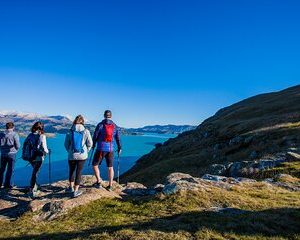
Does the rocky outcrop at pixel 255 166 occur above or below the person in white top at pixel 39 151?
below

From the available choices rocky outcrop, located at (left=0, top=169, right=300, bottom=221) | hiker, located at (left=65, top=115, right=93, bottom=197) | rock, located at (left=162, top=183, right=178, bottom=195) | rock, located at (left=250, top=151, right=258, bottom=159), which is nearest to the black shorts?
hiker, located at (left=65, top=115, right=93, bottom=197)

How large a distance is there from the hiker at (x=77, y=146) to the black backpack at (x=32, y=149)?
2771mm

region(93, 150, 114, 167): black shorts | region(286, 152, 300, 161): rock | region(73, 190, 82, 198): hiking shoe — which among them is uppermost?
region(93, 150, 114, 167): black shorts

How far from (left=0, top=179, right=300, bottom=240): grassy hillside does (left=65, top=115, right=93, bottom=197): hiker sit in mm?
2394

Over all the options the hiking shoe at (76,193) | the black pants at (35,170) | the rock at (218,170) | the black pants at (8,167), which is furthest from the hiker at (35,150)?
the rock at (218,170)

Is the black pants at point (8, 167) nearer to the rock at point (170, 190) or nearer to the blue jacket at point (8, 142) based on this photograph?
the blue jacket at point (8, 142)

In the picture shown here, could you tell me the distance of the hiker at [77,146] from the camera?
1781cm

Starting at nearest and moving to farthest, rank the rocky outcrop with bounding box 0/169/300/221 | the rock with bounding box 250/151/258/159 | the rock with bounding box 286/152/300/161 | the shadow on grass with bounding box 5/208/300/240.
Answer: the shadow on grass with bounding box 5/208/300/240, the rocky outcrop with bounding box 0/169/300/221, the rock with bounding box 286/152/300/161, the rock with bounding box 250/151/258/159

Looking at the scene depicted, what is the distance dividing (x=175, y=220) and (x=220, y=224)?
1.58m

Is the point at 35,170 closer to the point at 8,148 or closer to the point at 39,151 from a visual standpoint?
the point at 39,151

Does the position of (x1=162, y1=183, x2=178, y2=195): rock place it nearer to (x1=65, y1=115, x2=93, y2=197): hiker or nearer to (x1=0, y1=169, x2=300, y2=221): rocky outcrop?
(x1=0, y1=169, x2=300, y2=221): rocky outcrop

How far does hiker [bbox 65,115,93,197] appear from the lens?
17812mm

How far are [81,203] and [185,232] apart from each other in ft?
17.0

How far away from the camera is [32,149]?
66.3ft
